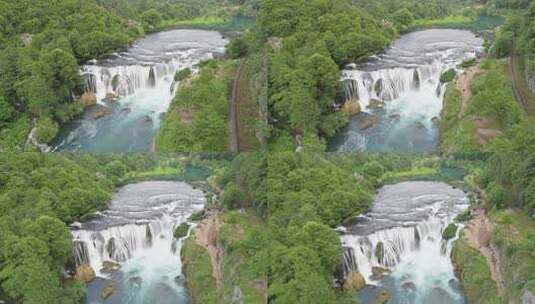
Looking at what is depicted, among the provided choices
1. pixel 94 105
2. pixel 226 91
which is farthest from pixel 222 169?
pixel 94 105

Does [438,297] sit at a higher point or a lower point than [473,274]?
lower

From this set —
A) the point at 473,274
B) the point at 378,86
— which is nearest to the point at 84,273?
the point at 378,86

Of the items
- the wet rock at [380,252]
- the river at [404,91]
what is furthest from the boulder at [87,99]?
the wet rock at [380,252]

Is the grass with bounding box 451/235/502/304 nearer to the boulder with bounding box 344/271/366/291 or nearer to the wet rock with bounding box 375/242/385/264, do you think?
the wet rock with bounding box 375/242/385/264

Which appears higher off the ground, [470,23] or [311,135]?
[470,23]

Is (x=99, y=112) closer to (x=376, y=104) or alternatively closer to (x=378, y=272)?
(x=376, y=104)

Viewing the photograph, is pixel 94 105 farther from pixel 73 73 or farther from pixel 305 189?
pixel 305 189

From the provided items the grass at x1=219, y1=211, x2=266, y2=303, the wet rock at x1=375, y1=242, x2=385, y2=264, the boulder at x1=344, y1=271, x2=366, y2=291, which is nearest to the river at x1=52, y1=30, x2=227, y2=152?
the grass at x1=219, y1=211, x2=266, y2=303
